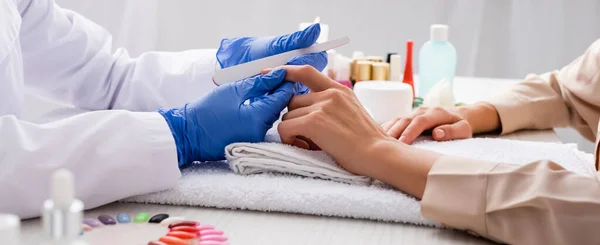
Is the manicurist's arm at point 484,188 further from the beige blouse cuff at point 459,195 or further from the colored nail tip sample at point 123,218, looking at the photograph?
the colored nail tip sample at point 123,218

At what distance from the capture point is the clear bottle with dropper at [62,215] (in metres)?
0.40

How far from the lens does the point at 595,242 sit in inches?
30.4

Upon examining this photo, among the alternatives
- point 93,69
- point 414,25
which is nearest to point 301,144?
point 93,69

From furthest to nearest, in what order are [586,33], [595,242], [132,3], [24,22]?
[586,33] < [132,3] < [24,22] < [595,242]

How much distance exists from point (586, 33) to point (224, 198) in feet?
6.50

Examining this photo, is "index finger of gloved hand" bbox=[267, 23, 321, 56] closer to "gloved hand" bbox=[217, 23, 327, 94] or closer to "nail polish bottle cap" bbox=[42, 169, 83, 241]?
"gloved hand" bbox=[217, 23, 327, 94]

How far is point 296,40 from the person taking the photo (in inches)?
43.3

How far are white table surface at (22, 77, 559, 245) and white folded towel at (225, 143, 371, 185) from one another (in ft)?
0.29

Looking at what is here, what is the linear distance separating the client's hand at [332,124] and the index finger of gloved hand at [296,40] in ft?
0.23

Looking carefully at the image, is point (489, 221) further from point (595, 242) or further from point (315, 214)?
point (315, 214)

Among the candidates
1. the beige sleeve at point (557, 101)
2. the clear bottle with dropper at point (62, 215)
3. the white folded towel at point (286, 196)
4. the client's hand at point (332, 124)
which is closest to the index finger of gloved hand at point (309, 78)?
the client's hand at point (332, 124)

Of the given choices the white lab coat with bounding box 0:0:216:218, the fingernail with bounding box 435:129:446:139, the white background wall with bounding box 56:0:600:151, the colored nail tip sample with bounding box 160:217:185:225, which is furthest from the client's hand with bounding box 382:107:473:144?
the white background wall with bounding box 56:0:600:151

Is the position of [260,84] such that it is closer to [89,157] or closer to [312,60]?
[312,60]

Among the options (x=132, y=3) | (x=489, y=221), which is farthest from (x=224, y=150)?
(x=132, y=3)
